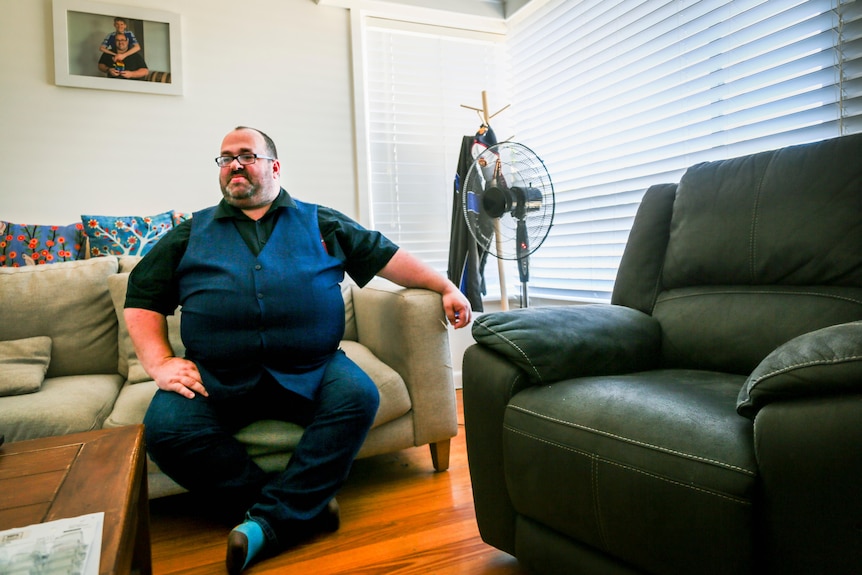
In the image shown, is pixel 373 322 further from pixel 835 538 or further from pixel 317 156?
pixel 835 538

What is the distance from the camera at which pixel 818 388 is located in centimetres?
72

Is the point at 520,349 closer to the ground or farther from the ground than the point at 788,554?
farther from the ground

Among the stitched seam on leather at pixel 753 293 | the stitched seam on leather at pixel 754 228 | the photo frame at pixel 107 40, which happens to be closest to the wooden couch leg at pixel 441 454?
the stitched seam on leather at pixel 753 293

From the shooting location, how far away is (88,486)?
0.76 metres

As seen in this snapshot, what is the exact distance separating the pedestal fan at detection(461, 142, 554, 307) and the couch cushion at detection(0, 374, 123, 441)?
1.48 m

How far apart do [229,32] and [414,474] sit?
2.36 meters

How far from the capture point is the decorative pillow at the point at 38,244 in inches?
78.4

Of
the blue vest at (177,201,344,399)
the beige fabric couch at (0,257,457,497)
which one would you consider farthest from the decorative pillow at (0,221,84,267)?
the blue vest at (177,201,344,399)

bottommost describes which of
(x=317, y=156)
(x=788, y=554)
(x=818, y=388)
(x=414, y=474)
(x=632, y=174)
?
(x=414, y=474)

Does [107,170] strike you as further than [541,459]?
Yes

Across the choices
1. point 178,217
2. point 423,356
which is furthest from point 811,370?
point 178,217

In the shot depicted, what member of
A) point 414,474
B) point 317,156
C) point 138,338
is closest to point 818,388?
point 414,474

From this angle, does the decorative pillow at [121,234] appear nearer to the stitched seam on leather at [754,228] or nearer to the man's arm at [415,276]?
the man's arm at [415,276]

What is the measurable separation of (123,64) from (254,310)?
1763 millimetres
